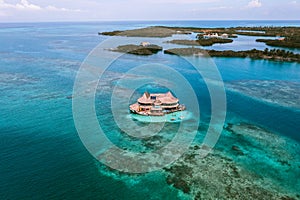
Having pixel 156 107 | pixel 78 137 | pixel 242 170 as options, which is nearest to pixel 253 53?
pixel 156 107

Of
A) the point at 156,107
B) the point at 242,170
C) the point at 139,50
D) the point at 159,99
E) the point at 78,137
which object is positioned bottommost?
the point at 242,170

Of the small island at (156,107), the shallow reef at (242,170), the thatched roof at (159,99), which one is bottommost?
the shallow reef at (242,170)

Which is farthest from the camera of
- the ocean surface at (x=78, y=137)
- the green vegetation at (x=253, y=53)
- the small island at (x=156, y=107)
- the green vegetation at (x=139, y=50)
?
the green vegetation at (x=139, y=50)

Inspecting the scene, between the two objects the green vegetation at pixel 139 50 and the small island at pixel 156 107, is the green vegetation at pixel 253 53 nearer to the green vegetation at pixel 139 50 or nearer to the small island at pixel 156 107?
the green vegetation at pixel 139 50

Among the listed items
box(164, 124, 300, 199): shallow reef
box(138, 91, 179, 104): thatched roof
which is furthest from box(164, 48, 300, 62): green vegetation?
box(164, 124, 300, 199): shallow reef

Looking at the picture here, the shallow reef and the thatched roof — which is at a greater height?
the thatched roof

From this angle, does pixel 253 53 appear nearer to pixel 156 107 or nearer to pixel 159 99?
pixel 159 99

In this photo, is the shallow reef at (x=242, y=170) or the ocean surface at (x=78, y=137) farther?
the ocean surface at (x=78, y=137)

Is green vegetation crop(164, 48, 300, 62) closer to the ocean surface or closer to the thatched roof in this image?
the ocean surface

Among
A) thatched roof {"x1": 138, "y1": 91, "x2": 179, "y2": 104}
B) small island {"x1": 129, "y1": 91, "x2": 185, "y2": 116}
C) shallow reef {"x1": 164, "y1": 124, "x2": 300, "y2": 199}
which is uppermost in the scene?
thatched roof {"x1": 138, "y1": 91, "x2": 179, "y2": 104}

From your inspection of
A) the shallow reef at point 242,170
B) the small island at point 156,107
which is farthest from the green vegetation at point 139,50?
the shallow reef at point 242,170

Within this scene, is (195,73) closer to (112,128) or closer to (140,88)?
(140,88)

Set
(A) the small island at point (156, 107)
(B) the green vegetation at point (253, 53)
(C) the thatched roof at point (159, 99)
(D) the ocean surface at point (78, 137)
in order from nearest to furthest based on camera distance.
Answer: (D) the ocean surface at point (78, 137)
(A) the small island at point (156, 107)
(C) the thatched roof at point (159, 99)
(B) the green vegetation at point (253, 53)
